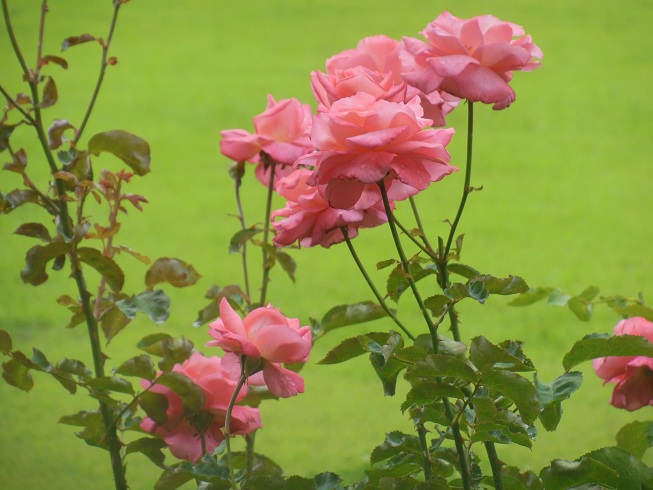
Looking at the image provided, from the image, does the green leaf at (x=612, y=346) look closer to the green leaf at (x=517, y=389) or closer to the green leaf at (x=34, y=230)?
the green leaf at (x=517, y=389)

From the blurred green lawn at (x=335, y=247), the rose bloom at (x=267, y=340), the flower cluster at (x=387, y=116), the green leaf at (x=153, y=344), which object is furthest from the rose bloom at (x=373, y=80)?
the blurred green lawn at (x=335, y=247)

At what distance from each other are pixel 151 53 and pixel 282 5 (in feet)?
1.68

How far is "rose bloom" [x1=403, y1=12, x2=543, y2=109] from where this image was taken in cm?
42

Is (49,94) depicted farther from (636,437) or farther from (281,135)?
(636,437)

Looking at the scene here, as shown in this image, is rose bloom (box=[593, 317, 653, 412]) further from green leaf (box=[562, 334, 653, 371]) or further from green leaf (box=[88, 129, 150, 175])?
green leaf (box=[88, 129, 150, 175])

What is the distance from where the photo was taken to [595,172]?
7.70 ft

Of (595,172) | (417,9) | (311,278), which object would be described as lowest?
(311,278)

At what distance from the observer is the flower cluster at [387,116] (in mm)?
391

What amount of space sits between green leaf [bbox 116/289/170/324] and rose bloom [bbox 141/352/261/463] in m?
0.03

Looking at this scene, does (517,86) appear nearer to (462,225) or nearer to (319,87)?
(462,225)

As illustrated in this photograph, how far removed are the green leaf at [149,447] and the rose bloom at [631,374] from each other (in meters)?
0.28

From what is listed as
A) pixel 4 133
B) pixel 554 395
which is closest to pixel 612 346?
pixel 554 395

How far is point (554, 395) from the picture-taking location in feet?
1.49

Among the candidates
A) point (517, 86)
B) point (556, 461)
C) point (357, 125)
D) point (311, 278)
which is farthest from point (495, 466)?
point (517, 86)
